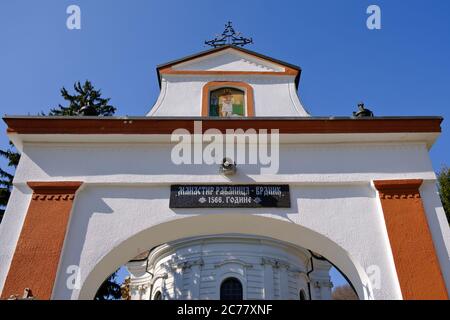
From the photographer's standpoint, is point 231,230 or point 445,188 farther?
point 445,188

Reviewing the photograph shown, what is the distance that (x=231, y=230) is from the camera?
25.5 feet

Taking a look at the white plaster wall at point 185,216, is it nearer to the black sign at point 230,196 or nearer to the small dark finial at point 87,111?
the black sign at point 230,196

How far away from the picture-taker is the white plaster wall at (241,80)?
30.1 ft

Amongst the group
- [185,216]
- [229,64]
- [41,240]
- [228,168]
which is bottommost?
[41,240]

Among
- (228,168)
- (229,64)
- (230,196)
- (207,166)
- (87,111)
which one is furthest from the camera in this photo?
(229,64)

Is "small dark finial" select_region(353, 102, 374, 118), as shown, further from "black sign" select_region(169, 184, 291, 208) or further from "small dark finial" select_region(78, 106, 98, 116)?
"small dark finial" select_region(78, 106, 98, 116)

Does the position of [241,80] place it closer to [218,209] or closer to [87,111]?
[87,111]

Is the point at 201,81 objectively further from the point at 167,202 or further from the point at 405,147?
the point at 405,147

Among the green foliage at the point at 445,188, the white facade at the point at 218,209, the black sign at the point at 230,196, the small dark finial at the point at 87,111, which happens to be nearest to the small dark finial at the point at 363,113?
the white facade at the point at 218,209

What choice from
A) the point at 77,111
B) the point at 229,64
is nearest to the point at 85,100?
the point at 77,111

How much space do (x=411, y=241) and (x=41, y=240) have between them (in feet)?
20.4

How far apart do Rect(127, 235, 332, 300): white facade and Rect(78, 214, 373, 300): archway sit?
1198cm

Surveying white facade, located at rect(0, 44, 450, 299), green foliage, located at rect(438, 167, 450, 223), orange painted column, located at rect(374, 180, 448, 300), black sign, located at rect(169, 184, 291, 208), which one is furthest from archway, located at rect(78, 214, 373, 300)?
green foliage, located at rect(438, 167, 450, 223)
